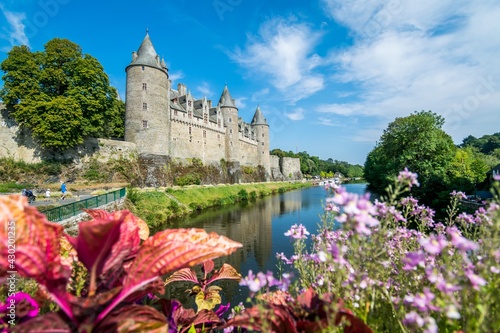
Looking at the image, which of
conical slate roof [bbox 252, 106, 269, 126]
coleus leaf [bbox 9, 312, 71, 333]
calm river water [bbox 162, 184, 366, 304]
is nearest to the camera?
coleus leaf [bbox 9, 312, 71, 333]

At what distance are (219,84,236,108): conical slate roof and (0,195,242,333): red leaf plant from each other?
52.7 m

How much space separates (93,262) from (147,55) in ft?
121

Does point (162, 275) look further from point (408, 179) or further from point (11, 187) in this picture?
point (11, 187)

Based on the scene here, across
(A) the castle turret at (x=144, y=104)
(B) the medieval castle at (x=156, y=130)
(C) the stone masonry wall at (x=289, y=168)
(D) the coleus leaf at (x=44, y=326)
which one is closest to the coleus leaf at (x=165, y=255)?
(D) the coleus leaf at (x=44, y=326)

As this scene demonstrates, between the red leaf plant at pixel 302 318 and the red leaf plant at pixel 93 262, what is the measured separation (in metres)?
0.44

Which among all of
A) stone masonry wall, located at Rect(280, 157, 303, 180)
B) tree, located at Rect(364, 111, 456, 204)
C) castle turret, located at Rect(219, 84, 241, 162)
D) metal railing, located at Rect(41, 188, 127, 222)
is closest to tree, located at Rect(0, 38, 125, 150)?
metal railing, located at Rect(41, 188, 127, 222)

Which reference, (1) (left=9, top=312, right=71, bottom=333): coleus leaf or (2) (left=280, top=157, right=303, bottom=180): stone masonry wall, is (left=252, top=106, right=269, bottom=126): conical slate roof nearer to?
(2) (left=280, top=157, right=303, bottom=180): stone masonry wall

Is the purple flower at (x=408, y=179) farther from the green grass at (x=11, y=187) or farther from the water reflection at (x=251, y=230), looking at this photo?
the green grass at (x=11, y=187)

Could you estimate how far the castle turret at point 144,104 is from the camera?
31406 millimetres

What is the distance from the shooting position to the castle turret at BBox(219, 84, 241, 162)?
165ft

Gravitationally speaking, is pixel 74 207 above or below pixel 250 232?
above

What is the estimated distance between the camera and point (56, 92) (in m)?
25.8

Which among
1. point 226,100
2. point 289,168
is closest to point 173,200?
point 226,100

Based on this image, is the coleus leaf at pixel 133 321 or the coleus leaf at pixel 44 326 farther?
the coleus leaf at pixel 133 321
